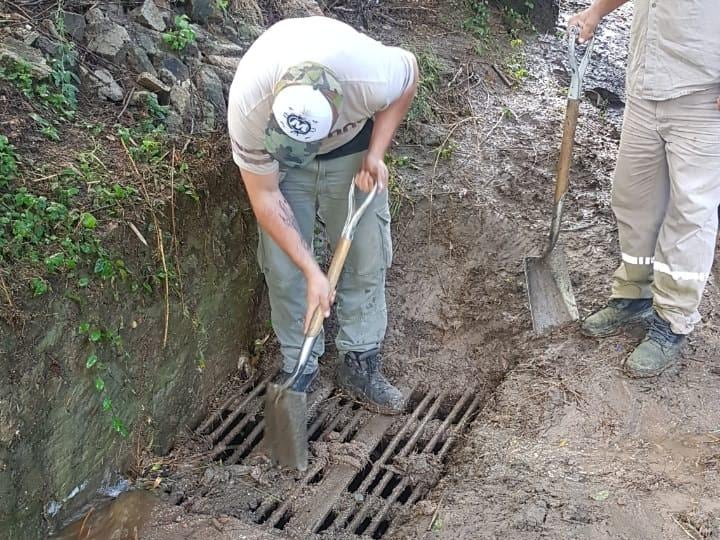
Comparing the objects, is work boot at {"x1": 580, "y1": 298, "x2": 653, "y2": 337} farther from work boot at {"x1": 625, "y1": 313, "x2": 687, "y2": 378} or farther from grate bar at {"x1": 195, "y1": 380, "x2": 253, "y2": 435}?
grate bar at {"x1": 195, "y1": 380, "x2": 253, "y2": 435}

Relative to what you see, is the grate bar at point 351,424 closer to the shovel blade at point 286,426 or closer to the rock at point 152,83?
the shovel blade at point 286,426

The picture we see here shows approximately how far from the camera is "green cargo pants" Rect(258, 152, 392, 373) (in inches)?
106

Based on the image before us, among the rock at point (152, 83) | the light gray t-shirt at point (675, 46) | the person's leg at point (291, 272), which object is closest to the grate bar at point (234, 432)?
the person's leg at point (291, 272)

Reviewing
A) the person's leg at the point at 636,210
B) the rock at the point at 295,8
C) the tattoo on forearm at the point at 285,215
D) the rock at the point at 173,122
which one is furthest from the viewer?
the rock at the point at 295,8

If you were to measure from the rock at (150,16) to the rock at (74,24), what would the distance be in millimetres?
278

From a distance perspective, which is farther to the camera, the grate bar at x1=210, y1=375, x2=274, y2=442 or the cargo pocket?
the grate bar at x1=210, y1=375, x2=274, y2=442

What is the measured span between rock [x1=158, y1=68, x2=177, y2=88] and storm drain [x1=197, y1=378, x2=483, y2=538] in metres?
1.51

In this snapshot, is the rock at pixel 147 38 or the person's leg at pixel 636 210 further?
the rock at pixel 147 38

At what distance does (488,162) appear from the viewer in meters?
4.07

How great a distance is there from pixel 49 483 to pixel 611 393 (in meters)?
2.25

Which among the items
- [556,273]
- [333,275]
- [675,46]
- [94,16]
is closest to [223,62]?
[94,16]

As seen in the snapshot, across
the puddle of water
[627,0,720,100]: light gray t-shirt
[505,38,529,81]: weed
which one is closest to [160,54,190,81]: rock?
the puddle of water

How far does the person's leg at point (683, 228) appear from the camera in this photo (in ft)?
8.69

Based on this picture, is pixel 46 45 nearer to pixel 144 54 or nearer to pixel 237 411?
pixel 144 54
